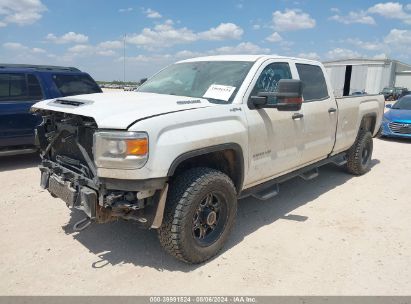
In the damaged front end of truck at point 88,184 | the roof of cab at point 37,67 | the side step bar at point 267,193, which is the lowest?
the side step bar at point 267,193

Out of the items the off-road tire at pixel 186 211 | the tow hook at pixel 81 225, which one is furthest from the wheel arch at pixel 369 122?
the tow hook at pixel 81 225

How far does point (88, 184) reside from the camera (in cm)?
301

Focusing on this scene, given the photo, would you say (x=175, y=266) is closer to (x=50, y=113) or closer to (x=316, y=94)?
(x=50, y=113)

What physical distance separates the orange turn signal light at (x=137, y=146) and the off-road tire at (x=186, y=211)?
534 millimetres

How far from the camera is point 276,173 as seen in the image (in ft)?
13.7

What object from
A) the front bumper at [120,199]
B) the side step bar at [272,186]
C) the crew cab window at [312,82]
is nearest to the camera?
the front bumper at [120,199]

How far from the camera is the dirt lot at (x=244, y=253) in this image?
2.94 meters

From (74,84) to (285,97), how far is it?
5398 millimetres

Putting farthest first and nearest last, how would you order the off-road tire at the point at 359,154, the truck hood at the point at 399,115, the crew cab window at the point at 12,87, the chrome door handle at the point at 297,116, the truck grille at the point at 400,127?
the truck hood at the point at 399,115, the truck grille at the point at 400,127, the crew cab window at the point at 12,87, the off-road tire at the point at 359,154, the chrome door handle at the point at 297,116

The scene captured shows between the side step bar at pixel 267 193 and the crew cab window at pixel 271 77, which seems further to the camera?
the side step bar at pixel 267 193

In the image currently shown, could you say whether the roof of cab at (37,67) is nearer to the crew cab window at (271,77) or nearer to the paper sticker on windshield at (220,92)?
the paper sticker on windshield at (220,92)

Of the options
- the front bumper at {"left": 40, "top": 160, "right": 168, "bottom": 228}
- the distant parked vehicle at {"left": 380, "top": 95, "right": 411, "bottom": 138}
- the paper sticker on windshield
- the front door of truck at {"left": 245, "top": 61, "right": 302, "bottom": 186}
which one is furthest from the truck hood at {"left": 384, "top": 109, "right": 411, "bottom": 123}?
the front bumper at {"left": 40, "top": 160, "right": 168, "bottom": 228}

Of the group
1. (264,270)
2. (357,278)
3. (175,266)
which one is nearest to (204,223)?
(175,266)

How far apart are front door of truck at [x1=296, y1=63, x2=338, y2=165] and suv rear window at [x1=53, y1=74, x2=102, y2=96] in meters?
4.79
